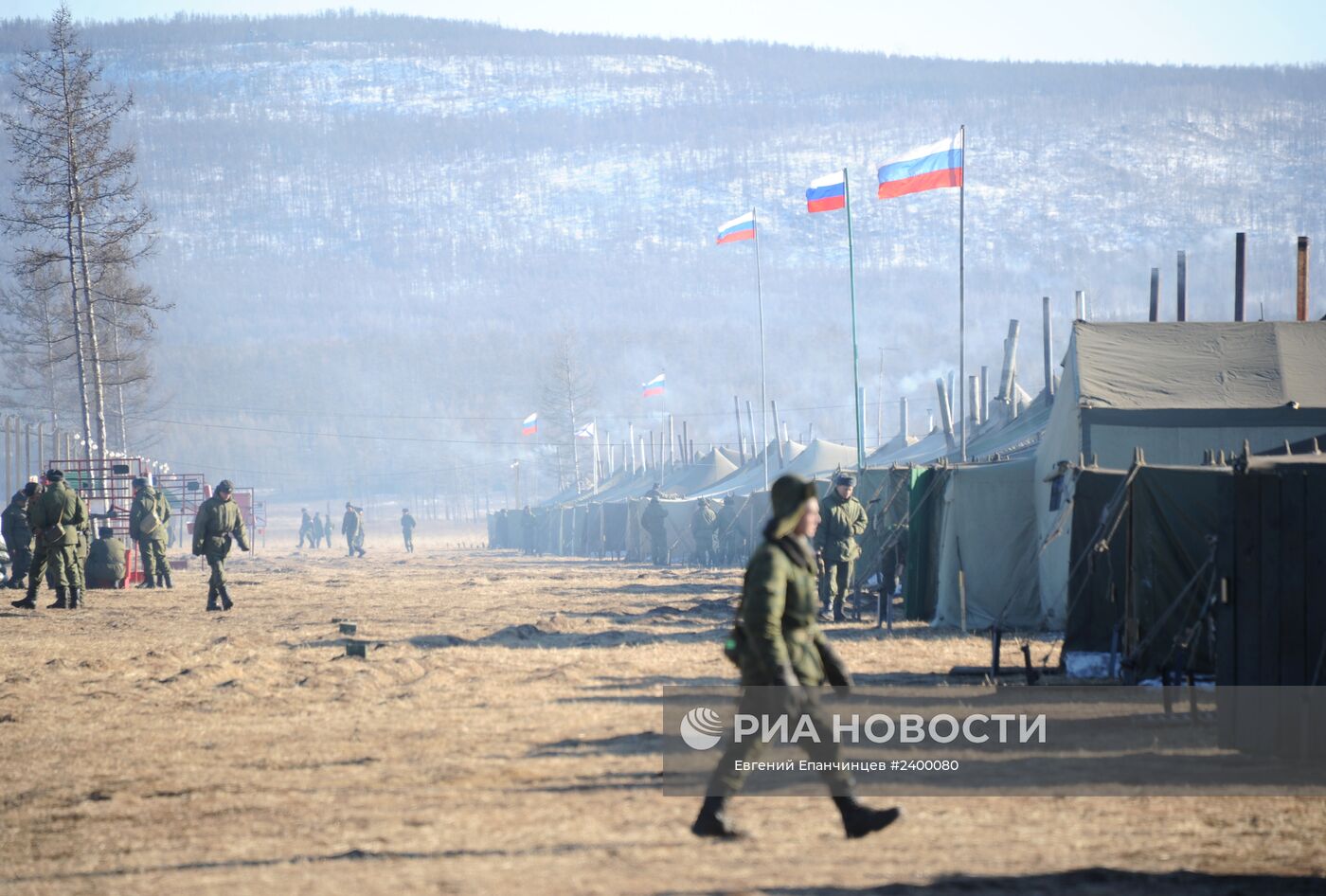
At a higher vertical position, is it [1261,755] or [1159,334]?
[1159,334]

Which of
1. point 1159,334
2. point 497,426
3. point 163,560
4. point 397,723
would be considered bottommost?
point 497,426

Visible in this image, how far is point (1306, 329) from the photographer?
66.0 ft

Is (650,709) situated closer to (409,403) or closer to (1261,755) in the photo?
(1261,755)

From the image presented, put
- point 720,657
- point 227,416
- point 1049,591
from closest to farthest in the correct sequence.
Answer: point 720,657 → point 1049,591 → point 227,416

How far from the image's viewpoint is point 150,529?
99.1 ft

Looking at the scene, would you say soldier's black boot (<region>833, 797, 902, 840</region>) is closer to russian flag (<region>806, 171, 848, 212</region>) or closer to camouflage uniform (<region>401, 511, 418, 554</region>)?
russian flag (<region>806, 171, 848, 212</region>)

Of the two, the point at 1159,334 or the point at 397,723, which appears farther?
the point at 1159,334

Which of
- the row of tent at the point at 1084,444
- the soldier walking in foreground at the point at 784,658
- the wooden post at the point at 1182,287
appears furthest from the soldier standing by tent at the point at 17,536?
the soldier walking in foreground at the point at 784,658

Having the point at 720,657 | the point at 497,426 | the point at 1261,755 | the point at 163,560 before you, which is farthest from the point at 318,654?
the point at 497,426

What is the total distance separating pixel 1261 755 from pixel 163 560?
24638 mm

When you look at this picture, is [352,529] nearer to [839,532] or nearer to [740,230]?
[740,230]

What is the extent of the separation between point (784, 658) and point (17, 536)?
23743 millimetres

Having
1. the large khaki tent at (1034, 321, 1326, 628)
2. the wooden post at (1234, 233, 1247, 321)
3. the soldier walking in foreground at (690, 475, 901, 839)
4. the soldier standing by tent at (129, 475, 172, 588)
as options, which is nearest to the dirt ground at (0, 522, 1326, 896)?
the soldier walking in foreground at (690, 475, 901, 839)

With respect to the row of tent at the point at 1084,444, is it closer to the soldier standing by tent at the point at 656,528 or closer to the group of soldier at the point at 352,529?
the soldier standing by tent at the point at 656,528
